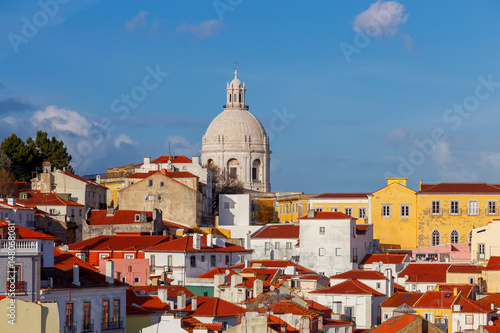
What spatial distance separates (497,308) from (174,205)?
3931 centimetres

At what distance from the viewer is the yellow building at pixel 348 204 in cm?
9644

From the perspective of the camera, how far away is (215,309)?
161ft

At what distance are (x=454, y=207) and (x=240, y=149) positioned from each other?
5344cm

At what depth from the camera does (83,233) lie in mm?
86000

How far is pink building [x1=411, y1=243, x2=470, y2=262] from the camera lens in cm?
8150

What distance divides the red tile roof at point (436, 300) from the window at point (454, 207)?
33204 millimetres

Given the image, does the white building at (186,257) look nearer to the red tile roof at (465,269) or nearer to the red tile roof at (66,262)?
the red tile roof at (465,269)

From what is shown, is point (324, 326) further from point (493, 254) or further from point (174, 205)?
point (174, 205)

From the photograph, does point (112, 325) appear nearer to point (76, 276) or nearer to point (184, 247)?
point (76, 276)

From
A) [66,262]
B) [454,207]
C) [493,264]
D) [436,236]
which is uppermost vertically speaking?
[454,207]

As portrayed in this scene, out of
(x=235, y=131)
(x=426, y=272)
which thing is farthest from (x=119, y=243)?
(x=235, y=131)

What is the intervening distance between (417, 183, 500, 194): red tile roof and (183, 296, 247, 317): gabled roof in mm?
45983

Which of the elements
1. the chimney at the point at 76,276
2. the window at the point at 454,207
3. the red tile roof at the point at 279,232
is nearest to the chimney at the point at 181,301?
the chimney at the point at 76,276

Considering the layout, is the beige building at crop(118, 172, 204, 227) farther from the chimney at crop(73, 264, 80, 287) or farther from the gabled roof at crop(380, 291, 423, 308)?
the chimney at crop(73, 264, 80, 287)
